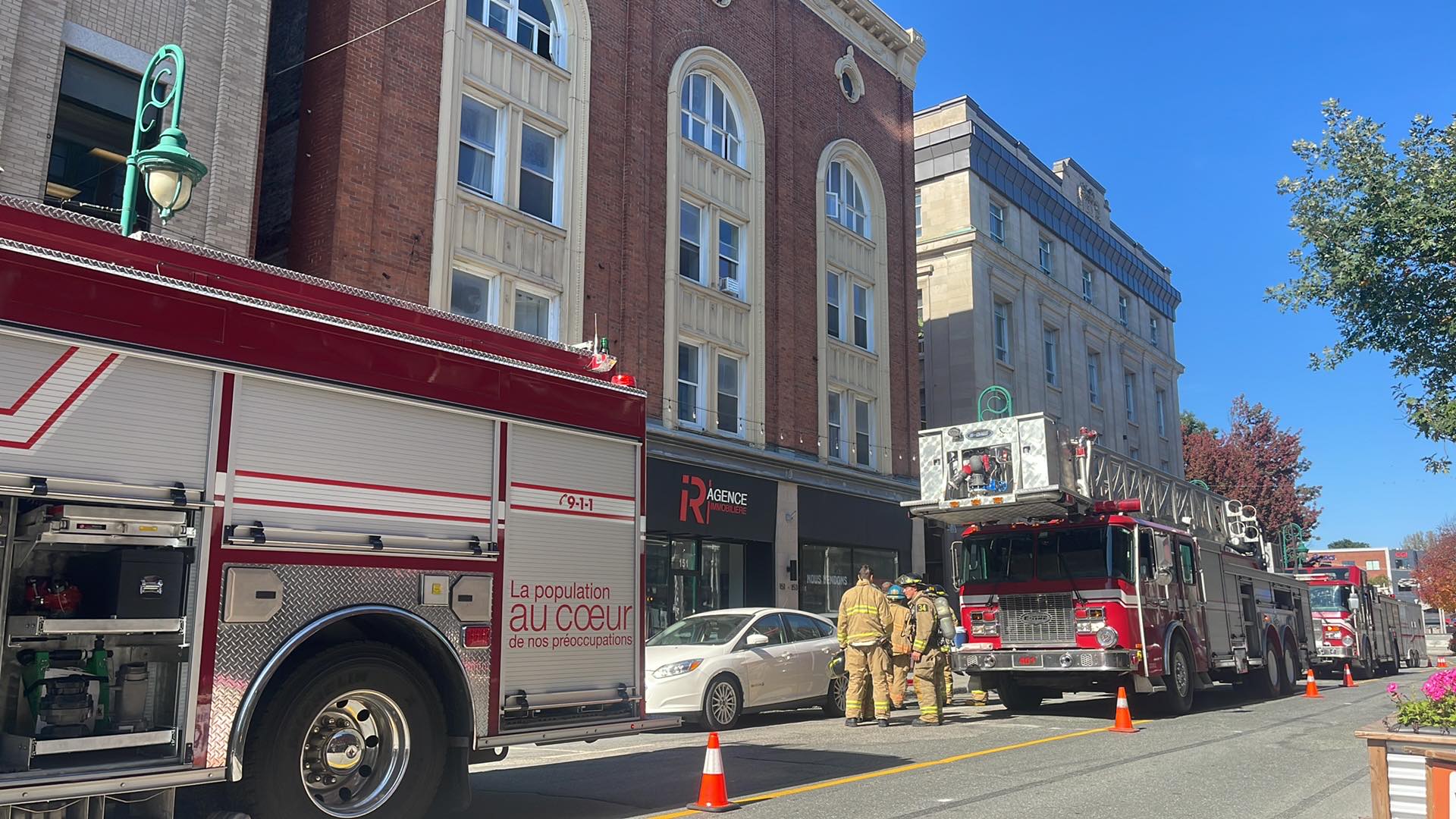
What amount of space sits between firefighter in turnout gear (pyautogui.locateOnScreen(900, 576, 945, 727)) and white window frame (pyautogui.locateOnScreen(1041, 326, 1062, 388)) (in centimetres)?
2414

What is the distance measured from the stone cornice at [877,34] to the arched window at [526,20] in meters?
8.21

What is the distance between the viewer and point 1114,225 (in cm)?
4481

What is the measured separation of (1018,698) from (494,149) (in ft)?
37.4

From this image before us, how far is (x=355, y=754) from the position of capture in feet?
19.6

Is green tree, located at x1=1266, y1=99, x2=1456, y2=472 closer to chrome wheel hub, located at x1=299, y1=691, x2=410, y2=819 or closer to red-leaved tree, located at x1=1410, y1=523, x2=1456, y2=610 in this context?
chrome wheel hub, located at x1=299, y1=691, x2=410, y2=819

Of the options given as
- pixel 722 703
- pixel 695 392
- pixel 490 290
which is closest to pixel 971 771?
pixel 722 703

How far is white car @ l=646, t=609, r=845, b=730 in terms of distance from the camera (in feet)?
40.8

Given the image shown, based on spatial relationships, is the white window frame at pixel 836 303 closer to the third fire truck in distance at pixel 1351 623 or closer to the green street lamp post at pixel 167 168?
the third fire truck in distance at pixel 1351 623

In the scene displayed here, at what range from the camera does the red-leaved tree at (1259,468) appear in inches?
1807

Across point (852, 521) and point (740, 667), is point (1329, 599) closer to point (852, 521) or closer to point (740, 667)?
point (852, 521)

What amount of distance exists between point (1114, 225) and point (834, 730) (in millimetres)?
37093

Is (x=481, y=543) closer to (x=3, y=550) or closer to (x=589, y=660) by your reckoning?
(x=589, y=660)

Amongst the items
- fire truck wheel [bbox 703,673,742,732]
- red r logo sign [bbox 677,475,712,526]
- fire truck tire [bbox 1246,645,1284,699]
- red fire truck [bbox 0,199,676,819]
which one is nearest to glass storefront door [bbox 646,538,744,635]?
red r logo sign [bbox 677,475,712,526]

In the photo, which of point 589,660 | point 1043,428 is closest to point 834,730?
point 1043,428
